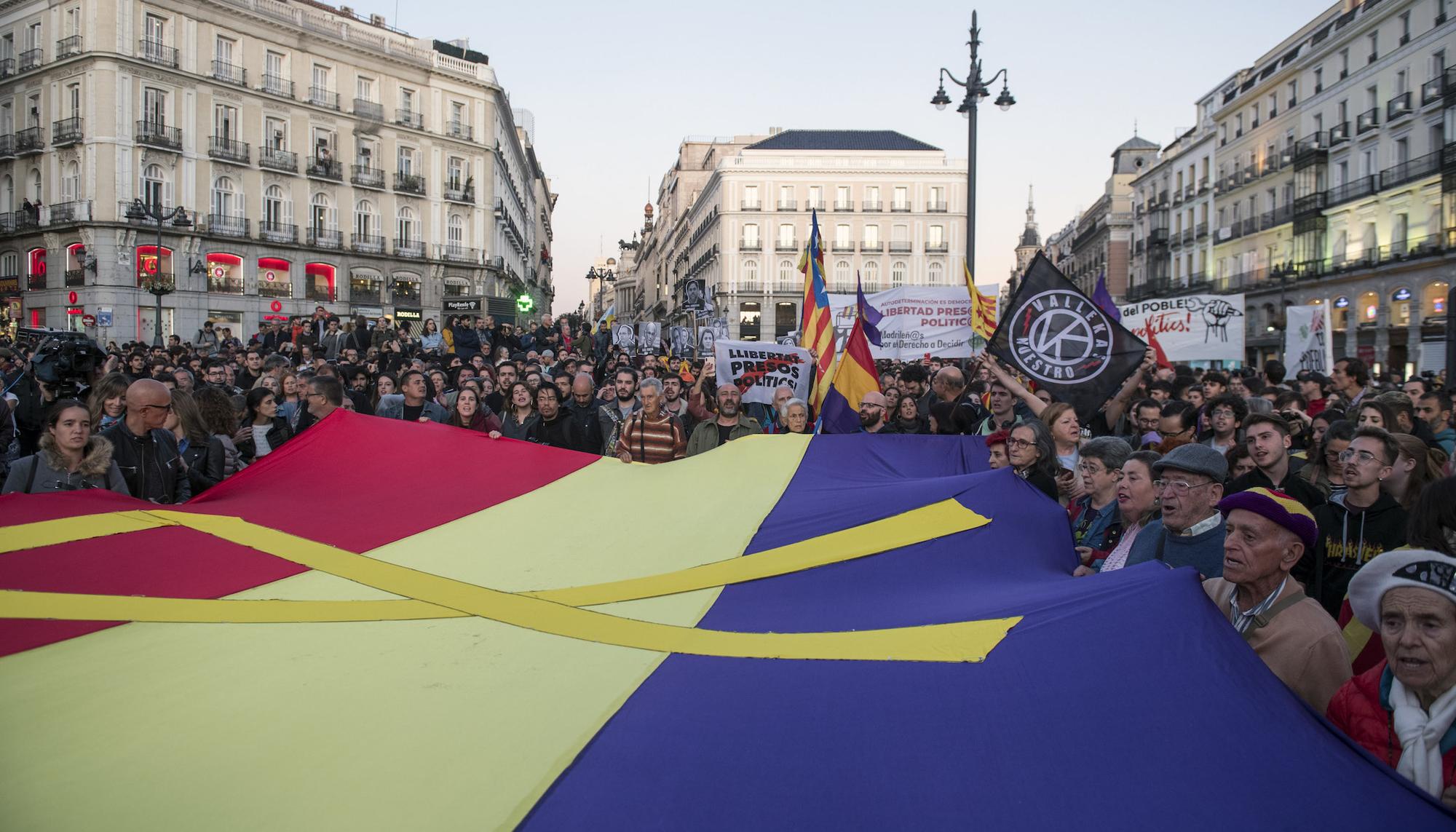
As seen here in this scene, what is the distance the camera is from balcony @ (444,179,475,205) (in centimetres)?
4981

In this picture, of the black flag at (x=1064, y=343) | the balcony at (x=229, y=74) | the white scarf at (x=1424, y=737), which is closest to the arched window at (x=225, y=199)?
the balcony at (x=229, y=74)

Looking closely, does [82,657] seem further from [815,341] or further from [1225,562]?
[815,341]

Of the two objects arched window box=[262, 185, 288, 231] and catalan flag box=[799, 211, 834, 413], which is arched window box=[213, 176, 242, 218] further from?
catalan flag box=[799, 211, 834, 413]

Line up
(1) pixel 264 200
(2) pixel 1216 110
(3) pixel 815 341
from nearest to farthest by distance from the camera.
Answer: (3) pixel 815 341 → (1) pixel 264 200 → (2) pixel 1216 110

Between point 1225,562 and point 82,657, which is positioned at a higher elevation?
point 1225,562

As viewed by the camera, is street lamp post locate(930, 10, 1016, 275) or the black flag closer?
the black flag

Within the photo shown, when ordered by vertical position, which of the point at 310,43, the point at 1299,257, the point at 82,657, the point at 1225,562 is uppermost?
the point at 310,43

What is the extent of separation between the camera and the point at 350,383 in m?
11.9

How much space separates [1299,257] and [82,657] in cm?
5201

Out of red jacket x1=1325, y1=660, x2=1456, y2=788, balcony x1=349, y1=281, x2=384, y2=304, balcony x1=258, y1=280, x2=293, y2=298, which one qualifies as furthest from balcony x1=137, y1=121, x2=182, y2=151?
red jacket x1=1325, y1=660, x2=1456, y2=788

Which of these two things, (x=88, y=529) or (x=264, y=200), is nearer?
(x=88, y=529)

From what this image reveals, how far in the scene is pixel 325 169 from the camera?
1758 inches

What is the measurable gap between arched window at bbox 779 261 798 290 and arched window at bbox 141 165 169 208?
4015cm

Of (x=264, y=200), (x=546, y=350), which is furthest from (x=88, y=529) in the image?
(x=264, y=200)
